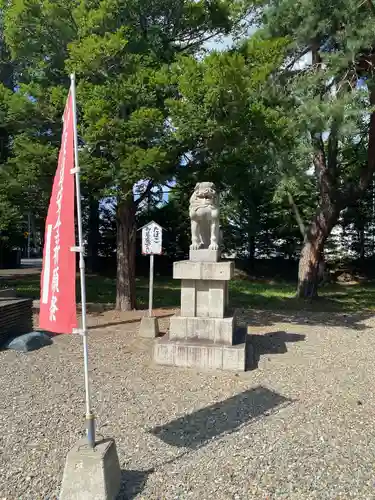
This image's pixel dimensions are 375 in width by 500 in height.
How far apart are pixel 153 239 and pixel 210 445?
4673 mm

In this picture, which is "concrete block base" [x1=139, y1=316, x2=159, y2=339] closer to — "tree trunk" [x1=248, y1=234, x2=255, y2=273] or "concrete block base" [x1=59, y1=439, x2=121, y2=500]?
"concrete block base" [x1=59, y1=439, x2=121, y2=500]

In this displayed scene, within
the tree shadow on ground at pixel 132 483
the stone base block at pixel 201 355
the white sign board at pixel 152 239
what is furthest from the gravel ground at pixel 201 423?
the white sign board at pixel 152 239

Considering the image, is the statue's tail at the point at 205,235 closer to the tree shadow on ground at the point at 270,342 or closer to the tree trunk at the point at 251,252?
the tree shadow on ground at the point at 270,342

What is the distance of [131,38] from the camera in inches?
307

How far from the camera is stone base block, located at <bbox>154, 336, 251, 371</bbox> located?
5422 mm

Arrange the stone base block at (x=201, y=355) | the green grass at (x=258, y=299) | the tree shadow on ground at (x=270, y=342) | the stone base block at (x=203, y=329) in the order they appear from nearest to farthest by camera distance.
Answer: the stone base block at (x=201, y=355) < the stone base block at (x=203, y=329) < the tree shadow on ground at (x=270, y=342) < the green grass at (x=258, y=299)

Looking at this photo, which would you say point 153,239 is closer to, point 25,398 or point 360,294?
point 25,398

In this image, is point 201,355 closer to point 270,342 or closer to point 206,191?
point 270,342

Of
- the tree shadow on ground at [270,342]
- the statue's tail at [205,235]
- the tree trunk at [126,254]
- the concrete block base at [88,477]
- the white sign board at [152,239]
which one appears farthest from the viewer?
the tree trunk at [126,254]

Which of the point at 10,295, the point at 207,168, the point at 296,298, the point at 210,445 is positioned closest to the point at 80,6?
the point at 207,168

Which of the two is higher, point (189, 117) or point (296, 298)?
point (189, 117)

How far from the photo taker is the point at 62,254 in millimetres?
2852

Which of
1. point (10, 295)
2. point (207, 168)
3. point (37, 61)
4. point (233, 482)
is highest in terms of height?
point (37, 61)

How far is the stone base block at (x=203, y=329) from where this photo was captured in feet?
18.7
